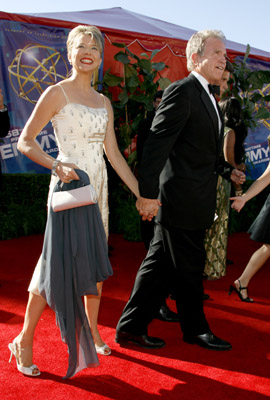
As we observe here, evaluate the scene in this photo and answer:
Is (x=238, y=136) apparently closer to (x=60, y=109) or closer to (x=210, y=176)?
(x=210, y=176)

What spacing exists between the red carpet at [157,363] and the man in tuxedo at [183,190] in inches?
6.2

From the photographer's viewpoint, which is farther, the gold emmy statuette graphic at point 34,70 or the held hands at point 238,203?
the gold emmy statuette graphic at point 34,70

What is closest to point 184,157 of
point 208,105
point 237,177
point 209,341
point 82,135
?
point 208,105

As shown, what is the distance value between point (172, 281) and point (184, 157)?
30.6 inches

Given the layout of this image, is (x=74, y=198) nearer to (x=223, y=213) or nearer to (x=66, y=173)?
(x=66, y=173)

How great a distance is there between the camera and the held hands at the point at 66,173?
2256mm

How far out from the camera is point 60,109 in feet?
7.98

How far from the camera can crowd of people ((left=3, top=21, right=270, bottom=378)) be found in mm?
2297

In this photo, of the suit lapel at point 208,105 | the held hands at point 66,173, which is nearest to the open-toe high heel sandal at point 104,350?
the held hands at point 66,173

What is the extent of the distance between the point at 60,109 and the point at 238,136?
245 cm

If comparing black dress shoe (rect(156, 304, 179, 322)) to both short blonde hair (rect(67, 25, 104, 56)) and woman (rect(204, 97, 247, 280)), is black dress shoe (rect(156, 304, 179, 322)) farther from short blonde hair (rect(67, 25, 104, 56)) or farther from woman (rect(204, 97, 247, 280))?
short blonde hair (rect(67, 25, 104, 56))

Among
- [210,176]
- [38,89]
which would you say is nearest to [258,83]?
[38,89]

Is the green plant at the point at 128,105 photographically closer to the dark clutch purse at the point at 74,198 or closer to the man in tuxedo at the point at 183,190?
the man in tuxedo at the point at 183,190

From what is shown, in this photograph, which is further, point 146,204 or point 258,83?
point 258,83
